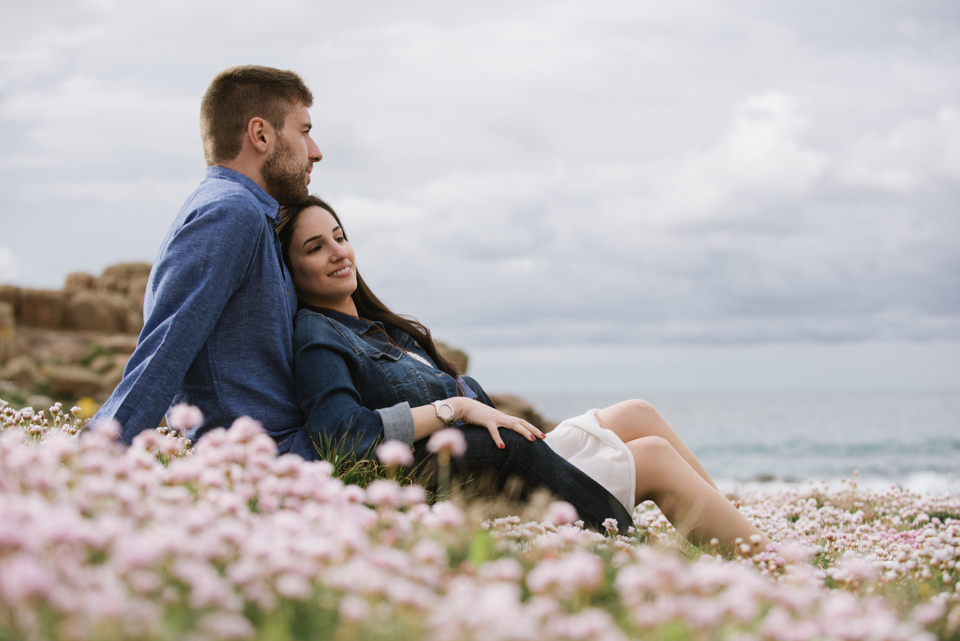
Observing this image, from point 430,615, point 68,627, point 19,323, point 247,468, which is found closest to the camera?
point 68,627

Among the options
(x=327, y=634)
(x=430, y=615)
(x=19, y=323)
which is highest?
(x=430, y=615)

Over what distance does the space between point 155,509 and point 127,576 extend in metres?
0.51

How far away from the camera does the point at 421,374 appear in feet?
17.4

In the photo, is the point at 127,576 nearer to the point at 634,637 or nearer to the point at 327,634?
the point at 327,634

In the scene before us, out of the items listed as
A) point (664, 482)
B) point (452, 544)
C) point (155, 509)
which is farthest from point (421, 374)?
point (155, 509)

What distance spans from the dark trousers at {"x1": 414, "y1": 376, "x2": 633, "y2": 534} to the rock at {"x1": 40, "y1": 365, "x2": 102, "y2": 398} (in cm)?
2746

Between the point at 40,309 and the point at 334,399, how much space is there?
129ft

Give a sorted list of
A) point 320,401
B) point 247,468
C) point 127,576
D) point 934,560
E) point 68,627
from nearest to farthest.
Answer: point 68,627 < point 127,576 < point 247,468 < point 934,560 < point 320,401

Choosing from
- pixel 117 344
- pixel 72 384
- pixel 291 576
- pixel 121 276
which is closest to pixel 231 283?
pixel 291 576

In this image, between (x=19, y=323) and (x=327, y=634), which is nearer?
(x=327, y=634)

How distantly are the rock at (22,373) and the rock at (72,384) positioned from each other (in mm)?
2015

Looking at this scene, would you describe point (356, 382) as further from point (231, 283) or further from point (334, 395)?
point (231, 283)

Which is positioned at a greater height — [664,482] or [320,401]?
[320,401]

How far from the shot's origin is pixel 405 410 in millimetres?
4574
